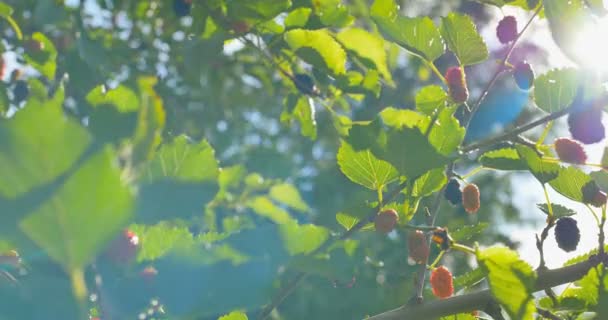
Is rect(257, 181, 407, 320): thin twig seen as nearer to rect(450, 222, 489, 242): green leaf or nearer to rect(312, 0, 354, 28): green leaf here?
rect(450, 222, 489, 242): green leaf

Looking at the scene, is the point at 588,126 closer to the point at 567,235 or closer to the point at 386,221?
the point at 567,235

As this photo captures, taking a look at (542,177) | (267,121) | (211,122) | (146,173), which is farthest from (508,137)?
(267,121)

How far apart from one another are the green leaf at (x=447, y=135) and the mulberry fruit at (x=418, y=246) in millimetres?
118

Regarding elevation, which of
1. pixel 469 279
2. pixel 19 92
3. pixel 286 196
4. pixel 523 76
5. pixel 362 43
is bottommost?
pixel 469 279

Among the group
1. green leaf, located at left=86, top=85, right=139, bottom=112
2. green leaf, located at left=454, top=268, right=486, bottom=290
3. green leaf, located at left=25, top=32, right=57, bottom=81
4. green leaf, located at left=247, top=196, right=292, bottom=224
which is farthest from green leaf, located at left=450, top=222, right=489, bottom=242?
green leaf, located at left=25, top=32, right=57, bottom=81

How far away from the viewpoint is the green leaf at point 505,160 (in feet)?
2.79

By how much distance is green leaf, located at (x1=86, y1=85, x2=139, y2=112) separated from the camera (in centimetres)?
38

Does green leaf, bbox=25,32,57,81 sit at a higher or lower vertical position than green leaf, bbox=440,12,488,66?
higher

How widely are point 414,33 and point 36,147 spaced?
0.68 m

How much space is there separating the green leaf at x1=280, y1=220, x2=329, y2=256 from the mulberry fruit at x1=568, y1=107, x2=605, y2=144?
1.29 ft

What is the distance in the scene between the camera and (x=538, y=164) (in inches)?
33.1

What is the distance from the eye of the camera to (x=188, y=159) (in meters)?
0.52

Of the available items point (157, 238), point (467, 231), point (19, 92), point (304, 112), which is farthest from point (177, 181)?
point (19, 92)

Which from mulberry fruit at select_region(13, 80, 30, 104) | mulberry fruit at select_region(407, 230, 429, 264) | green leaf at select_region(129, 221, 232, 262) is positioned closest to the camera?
green leaf at select_region(129, 221, 232, 262)
